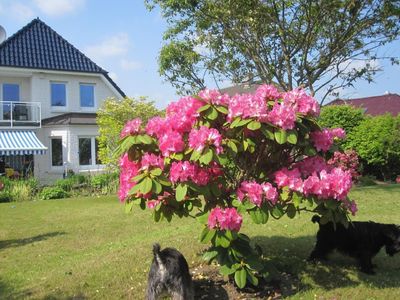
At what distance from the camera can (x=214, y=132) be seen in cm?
457

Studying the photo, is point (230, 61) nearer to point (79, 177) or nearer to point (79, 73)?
point (79, 177)

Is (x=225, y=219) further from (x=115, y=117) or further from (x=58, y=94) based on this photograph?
(x=58, y=94)

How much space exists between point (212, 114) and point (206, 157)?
551 millimetres

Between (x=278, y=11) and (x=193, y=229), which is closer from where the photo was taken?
(x=193, y=229)

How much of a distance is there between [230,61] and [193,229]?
896 cm

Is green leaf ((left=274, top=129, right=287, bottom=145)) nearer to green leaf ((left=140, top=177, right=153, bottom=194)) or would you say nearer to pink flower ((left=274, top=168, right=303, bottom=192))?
pink flower ((left=274, top=168, right=303, bottom=192))

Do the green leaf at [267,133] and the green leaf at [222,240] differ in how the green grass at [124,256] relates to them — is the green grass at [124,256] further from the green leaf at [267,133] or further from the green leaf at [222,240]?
the green leaf at [267,133]

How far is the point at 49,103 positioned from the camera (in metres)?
28.2

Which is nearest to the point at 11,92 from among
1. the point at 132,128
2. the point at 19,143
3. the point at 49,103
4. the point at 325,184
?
the point at 49,103

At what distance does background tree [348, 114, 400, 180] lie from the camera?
20.0 m

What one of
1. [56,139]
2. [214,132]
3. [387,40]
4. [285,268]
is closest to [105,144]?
[56,139]

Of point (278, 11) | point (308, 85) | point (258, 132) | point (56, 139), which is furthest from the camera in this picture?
point (56, 139)

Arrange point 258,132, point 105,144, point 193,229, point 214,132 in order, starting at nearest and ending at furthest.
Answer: point 214,132 < point 258,132 < point 193,229 < point 105,144

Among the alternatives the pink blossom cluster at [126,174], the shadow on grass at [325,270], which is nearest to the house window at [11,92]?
the shadow on grass at [325,270]
